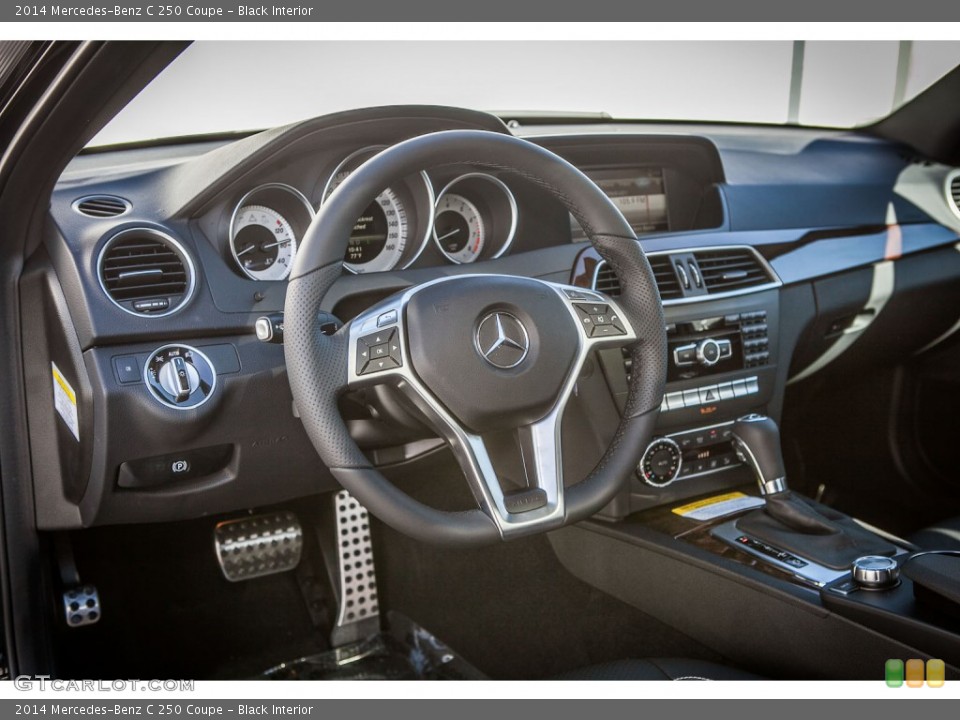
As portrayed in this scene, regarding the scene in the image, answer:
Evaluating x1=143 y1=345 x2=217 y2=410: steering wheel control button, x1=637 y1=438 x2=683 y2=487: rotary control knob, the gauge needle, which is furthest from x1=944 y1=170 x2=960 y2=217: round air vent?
x1=143 y1=345 x2=217 y2=410: steering wheel control button

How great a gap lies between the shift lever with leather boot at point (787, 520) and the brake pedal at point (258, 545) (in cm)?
95

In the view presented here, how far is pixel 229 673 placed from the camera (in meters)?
2.02

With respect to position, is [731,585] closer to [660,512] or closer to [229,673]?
[660,512]

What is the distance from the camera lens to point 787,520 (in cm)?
175

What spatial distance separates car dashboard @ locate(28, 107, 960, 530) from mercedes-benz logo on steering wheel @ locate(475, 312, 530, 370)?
173 mm

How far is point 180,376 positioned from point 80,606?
60 cm

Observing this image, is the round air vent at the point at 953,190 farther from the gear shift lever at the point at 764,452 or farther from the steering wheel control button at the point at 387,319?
the steering wheel control button at the point at 387,319

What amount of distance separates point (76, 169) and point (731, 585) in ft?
4.38

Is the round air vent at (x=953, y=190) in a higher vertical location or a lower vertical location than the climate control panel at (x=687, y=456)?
higher

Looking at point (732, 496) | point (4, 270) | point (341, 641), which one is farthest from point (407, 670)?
point (4, 270)

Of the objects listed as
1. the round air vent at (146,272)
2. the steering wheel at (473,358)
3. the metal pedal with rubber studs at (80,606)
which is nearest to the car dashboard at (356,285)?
the round air vent at (146,272)

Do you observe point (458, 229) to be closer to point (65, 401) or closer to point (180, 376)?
point (180, 376)

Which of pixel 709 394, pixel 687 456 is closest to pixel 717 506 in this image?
pixel 687 456

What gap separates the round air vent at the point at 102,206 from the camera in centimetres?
154
